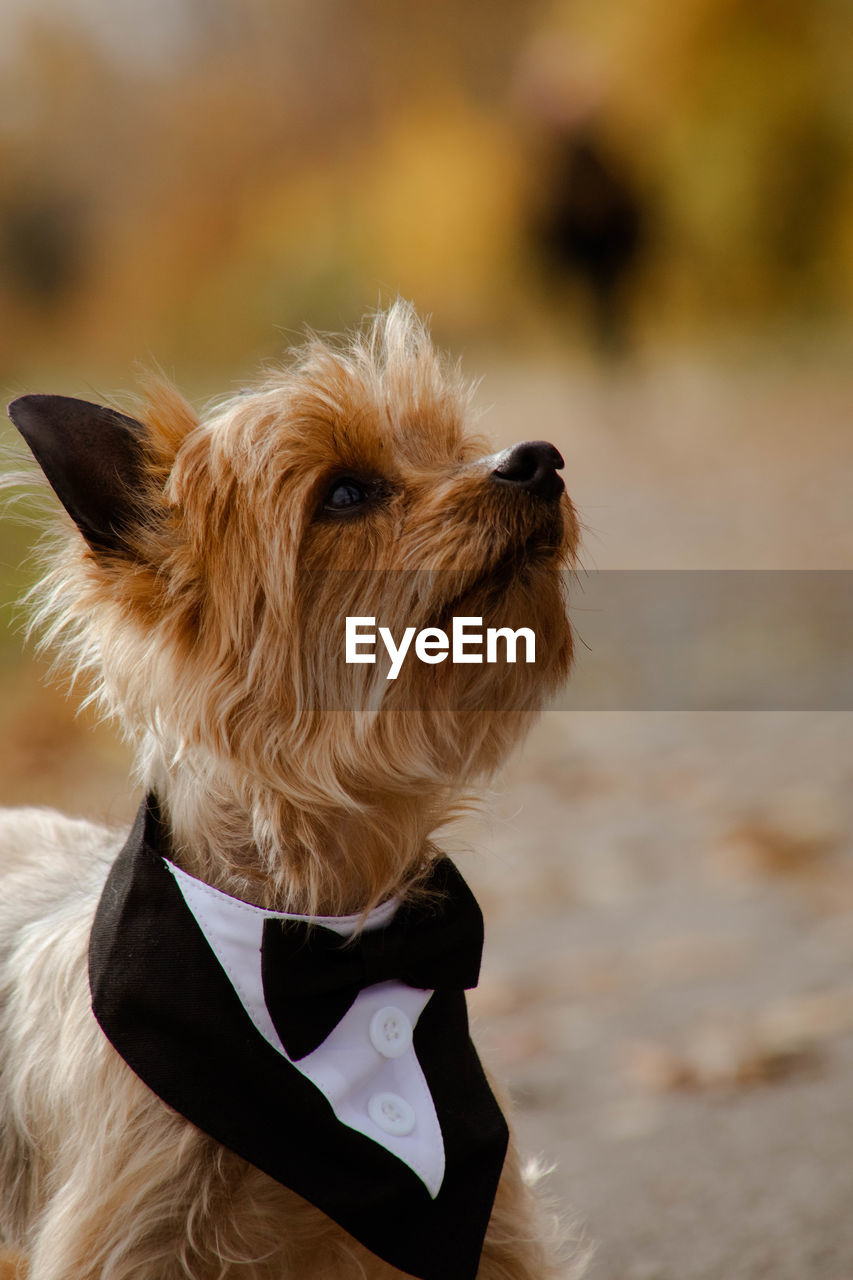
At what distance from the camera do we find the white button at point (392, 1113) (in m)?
2.12

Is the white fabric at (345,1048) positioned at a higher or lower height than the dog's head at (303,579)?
lower

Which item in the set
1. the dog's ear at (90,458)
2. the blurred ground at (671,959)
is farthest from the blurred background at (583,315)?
the dog's ear at (90,458)

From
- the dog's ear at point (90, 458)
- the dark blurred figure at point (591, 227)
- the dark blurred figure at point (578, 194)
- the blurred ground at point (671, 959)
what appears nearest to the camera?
the dog's ear at point (90, 458)

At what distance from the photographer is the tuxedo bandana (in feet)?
6.79

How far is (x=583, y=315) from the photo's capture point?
12.2m

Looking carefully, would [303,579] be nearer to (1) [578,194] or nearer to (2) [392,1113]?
(2) [392,1113]

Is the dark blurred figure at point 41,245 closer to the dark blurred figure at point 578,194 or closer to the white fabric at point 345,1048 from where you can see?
the dark blurred figure at point 578,194

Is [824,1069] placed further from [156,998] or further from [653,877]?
[156,998]

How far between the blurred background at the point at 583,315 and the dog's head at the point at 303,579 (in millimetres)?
1926

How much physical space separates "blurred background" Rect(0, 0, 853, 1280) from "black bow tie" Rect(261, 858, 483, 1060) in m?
1.59

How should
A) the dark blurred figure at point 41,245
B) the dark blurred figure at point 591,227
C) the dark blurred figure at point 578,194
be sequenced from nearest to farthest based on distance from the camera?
the dark blurred figure at point 41,245, the dark blurred figure at point 578,194, the dark blurred figure at point 591,227

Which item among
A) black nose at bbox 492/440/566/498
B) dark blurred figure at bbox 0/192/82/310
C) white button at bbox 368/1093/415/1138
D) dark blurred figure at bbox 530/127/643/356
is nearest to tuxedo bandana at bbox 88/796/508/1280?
white button at bbox 368/1093/415/1138

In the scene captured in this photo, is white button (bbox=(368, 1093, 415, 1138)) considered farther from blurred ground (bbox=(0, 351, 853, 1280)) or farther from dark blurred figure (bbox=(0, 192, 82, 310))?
dark blurred figure (bbox=(0, 192, 82, 310))

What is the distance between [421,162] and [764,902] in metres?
8.01
